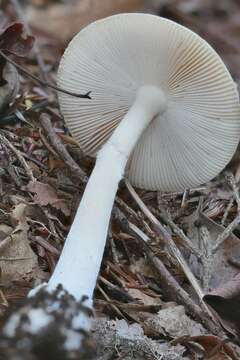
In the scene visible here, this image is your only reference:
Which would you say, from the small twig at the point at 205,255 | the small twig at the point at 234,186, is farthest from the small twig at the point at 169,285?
the small twig at the point at 234,186

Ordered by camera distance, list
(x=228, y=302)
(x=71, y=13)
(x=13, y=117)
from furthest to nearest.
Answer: (x=71, y=13)
(x=13, y=117)
(x=228, y=302)

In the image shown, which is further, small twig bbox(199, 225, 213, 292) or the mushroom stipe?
small twig bbox(199, 225, 213, 292)

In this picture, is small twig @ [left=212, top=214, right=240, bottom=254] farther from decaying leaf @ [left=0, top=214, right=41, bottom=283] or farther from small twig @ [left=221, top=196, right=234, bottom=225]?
decaying leaf @ [left=0, top=214, right=41, bottom=283]

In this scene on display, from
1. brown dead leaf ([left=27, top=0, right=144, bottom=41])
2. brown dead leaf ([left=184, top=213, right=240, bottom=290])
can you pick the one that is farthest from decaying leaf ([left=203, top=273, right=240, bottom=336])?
brown dead leaf ([left=27, top=0, right=144, bottom=41])

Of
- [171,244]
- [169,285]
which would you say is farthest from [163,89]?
[169,285]

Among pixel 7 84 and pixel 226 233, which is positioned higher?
pixel 7 84

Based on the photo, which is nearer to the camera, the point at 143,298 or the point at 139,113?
the point at 143,298

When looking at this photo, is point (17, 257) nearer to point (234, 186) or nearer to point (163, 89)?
A: point (163, 89)
